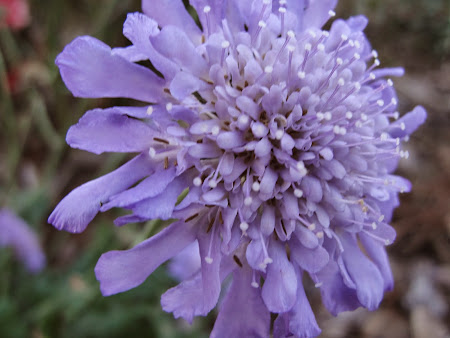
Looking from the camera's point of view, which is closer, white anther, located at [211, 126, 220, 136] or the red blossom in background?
white anther, located at [211, 126, 220, 136]

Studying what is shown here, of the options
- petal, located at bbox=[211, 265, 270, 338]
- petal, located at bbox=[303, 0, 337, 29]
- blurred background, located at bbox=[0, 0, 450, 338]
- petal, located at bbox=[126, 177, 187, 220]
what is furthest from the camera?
blurred background, located at bbox=[0, 0, 450, 338]

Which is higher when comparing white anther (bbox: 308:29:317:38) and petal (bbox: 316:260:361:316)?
white anther (bbox: 308:29:317:38)

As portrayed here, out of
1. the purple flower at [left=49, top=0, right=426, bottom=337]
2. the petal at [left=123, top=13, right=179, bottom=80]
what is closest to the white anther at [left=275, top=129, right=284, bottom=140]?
the purple flower at [left=49, top=0, right=426, bottom=337]

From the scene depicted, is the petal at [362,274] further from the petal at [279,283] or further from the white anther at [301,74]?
the white anther at [301,74]

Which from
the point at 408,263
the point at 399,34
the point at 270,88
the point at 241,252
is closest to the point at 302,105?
the point at 270,88

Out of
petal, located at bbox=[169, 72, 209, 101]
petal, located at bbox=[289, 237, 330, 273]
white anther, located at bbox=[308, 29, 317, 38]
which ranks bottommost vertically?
petal, located at bbox=[289, 237, 330, 273]

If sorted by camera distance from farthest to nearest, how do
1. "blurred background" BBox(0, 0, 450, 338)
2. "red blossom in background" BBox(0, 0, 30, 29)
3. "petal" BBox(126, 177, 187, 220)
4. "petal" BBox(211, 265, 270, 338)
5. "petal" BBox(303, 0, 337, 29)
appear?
1. "red blossom in background" BBox(0, 0, 30, 29)
2. "blurred background" BBox(0, 0, 450, 338)
3. "petal" BBox(303, 0, 337, 29)
4. "petal" BBox(211, 265, 270, 338)
5. "petal" BBox(126, 177, 187, 220)

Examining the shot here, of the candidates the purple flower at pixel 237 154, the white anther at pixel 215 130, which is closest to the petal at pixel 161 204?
the purple flower at pixel 237 154

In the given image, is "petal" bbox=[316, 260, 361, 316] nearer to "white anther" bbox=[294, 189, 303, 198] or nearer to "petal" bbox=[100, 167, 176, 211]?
"white anther" bbox=[294, 189, 303, 198]
